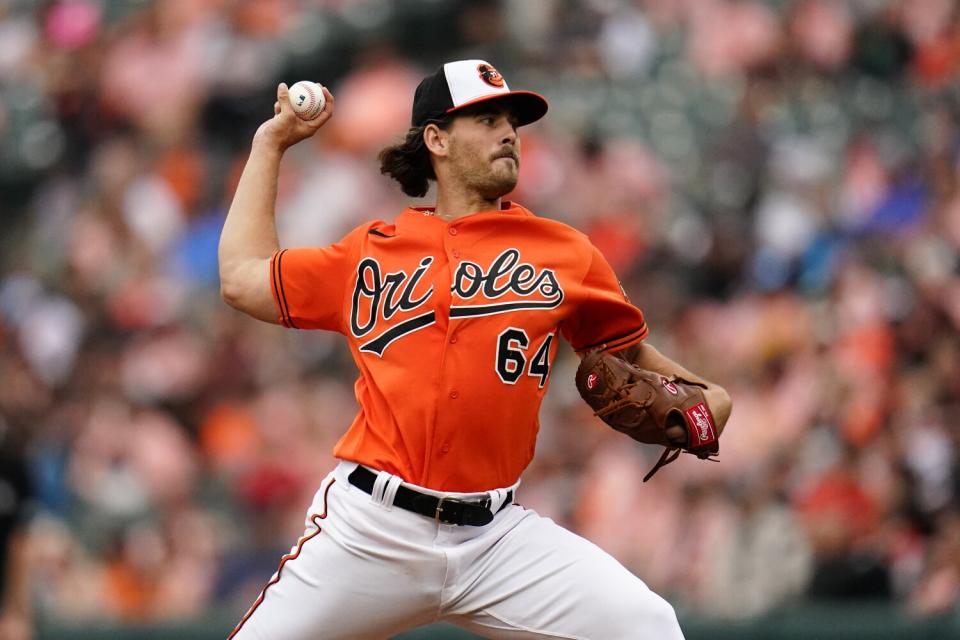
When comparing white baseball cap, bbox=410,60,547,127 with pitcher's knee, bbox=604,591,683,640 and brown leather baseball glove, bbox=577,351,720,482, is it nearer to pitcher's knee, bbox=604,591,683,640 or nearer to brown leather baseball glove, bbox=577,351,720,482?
brown leather baseball glove, bbox=577,351,720,482

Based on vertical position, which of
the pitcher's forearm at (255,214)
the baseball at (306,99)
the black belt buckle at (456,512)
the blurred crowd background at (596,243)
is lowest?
the blurred crowd background at (596,243)

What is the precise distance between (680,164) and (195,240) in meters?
3.13

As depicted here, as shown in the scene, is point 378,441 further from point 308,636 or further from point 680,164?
point 680,164

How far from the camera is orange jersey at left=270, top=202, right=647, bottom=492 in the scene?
4.07 meters

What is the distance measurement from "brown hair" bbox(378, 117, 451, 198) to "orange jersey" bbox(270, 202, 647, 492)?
277 millimetres

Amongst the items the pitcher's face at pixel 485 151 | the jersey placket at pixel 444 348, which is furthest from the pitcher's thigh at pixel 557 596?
the pitcher's face at pixel 485 151

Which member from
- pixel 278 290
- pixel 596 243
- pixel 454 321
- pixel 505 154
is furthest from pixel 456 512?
pixel 596 243

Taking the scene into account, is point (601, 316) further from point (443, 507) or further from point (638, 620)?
point (638, 620)

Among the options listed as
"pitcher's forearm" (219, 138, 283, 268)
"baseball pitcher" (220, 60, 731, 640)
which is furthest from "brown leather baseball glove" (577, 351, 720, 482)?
"pitcher's forearm" (219, 138, 283, 268)

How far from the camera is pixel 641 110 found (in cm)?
957

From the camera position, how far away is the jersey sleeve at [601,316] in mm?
4203

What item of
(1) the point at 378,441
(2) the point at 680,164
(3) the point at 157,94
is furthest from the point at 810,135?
(1) the point at 378,441

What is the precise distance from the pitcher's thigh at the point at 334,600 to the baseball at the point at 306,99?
123 centimetres

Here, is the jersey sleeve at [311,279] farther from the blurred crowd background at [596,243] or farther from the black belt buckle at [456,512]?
the blurred crowd background at [596,243]
